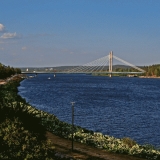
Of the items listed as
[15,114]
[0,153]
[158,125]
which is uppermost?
[15,114]

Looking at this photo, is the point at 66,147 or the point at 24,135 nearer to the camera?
the point at 24,135

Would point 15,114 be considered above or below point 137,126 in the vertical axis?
above

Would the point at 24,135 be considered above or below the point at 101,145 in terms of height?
above

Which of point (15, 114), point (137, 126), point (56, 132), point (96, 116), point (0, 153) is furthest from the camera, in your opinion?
point (96, 116)

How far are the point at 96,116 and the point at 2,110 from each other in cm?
3806

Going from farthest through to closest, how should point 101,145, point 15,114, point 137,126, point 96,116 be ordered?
point 96,116
point 137,126
point 101,145
point 15,114

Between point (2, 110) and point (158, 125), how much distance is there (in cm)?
3360

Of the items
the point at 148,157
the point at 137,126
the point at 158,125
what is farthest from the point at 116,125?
the point at 148,157

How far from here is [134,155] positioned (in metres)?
22.6

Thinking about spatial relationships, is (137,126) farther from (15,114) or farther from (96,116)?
(15,114)

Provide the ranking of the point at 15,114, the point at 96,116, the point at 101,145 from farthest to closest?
1. the point at 96,116
2. the point at 101,145
3. the point at 15,114

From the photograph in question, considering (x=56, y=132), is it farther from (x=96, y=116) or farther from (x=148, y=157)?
(x=96, y=116)

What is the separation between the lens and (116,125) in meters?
44.4

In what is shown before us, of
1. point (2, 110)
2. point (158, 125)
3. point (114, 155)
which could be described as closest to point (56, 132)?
point (114, 155)
